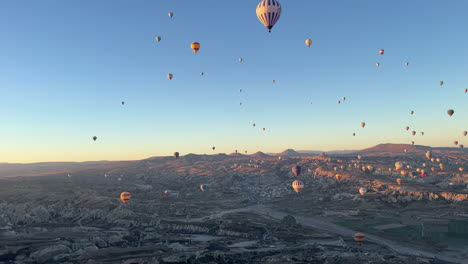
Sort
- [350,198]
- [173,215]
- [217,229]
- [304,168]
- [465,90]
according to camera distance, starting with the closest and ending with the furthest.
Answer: [217,229] → [173,215] → [465,90] → [350,198] → [304,168]

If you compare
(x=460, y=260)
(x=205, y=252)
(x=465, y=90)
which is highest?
(x=465, y=90)

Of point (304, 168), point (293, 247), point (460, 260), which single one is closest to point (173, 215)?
point (293, 247)

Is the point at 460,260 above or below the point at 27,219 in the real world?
below

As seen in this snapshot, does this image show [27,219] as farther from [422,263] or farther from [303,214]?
[422,263]

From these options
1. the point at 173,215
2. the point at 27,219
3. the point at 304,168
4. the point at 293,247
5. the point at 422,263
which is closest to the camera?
the point at 422,263

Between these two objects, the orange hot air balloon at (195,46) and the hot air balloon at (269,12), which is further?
the orange hot air balloon at (195,46)

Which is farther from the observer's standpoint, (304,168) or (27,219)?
(304,168)

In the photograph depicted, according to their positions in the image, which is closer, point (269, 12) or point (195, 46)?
point (269, 12)

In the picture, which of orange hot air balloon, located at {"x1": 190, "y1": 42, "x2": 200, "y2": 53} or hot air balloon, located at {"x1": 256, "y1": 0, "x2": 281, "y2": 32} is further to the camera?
orange hot air balloon, located at {"x1": 190, "y1": 42, "x2": 200, "y2": 53}
